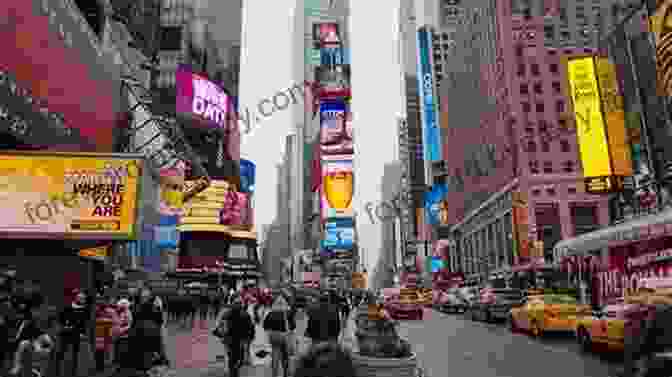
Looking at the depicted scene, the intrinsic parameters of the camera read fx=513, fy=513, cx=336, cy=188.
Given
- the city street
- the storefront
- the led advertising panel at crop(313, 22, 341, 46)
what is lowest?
the city street

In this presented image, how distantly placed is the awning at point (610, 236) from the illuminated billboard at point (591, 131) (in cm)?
1423

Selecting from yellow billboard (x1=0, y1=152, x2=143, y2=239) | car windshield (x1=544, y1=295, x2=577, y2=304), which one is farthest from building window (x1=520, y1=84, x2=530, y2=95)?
yellow billboard (x1=0, y1=152, x2=143, y2=239)

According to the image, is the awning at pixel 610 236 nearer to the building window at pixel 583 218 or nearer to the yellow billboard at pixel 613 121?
the yellow billboard at pixel 613 121

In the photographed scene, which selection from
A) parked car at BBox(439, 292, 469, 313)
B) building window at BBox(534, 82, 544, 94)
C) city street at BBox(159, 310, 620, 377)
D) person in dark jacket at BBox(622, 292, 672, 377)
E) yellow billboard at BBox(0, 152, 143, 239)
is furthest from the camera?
building window at BBox(534, 82, 544, 94)

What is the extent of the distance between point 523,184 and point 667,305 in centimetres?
6653

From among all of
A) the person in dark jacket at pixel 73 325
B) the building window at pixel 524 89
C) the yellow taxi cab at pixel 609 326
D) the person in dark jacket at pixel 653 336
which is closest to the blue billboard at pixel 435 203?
the building window at pixel 524 89

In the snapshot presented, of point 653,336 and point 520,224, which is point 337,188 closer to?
point 520,224

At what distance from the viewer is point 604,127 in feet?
131

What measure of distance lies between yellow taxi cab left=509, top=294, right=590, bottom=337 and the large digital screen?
336ft

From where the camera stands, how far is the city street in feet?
34.6

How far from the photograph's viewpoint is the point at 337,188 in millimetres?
123250

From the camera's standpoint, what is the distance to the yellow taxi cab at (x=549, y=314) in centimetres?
1650

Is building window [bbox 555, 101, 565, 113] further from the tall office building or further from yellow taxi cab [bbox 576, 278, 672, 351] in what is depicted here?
yellow taxi cab [bbox 576, 278, 672, 351]

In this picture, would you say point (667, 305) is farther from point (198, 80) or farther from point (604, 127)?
point (198, 80)
